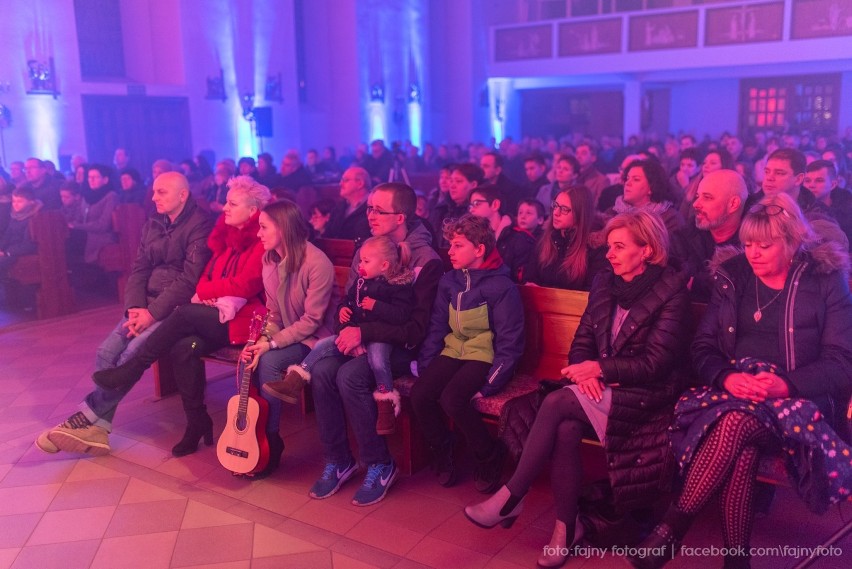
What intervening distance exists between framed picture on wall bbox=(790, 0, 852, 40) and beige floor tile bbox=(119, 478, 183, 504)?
16.9m

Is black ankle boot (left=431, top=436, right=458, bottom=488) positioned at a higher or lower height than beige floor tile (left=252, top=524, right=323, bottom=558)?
higher

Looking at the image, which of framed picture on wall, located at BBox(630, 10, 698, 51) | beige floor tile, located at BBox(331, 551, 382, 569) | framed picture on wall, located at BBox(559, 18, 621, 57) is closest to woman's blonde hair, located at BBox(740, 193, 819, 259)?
beige floor tile, located at BBox(331, 551, 382, 569)

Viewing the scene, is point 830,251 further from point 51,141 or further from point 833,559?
point 51,141

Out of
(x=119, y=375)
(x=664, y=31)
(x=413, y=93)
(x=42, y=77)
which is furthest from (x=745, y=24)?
(x=119, y=375)

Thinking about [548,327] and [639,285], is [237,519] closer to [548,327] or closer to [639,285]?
[548,327]

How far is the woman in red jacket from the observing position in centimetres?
450

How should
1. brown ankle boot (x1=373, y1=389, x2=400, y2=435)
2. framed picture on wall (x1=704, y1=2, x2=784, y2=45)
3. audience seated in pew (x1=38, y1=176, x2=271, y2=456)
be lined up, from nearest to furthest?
1. brown ankle boot (x1=373, y1=389, x2=400, y2=435)
2. audience seated in pew (x1=38, y1=176, x2=271, y2=456)
3. framed picture on wall (x1=704, y1=2, x2=784, y2=45)

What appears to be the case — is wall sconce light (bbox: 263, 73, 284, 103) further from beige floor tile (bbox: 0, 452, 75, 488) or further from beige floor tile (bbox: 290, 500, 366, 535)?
beige floor tile (bbox: 290, 500, 366, 535)

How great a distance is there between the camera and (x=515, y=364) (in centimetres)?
394

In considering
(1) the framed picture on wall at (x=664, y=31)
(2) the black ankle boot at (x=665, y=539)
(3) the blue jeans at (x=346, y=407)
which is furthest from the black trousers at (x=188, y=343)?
(1) the framed picture on wall at (x=664, y=31)

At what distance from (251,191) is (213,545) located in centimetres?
201

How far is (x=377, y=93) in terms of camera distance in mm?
19594

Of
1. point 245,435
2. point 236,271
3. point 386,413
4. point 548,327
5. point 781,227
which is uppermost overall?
point 781,227

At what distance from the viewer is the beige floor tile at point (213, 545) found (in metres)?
3.42
